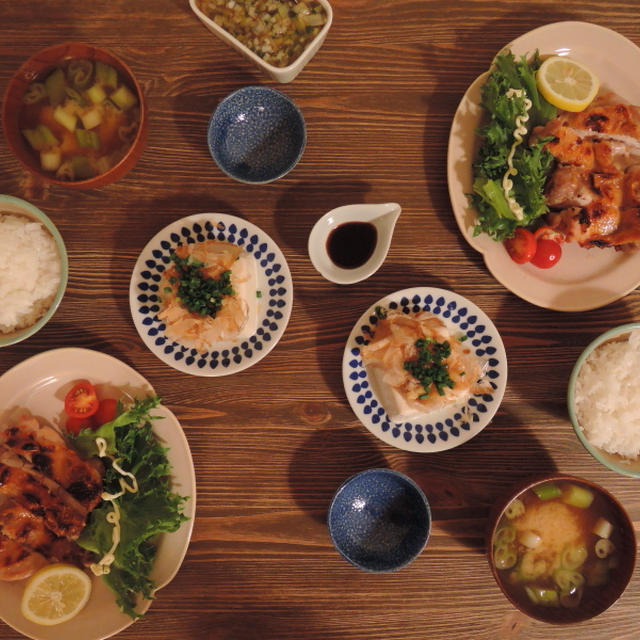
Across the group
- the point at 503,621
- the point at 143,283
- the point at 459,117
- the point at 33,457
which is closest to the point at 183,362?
the point at 143,283

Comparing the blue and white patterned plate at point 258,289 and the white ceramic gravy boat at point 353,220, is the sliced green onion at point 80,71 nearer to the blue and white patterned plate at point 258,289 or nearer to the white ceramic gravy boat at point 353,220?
the blue and white patterned plate at point 258,289

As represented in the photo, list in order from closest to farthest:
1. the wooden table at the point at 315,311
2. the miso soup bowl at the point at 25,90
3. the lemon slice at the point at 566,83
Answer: the miso soup bowl at the point at 25,90, the lemon slice at the point at 566,83, the wooden table at the point at 315,311

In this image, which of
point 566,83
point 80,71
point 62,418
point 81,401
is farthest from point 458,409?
point 80,71

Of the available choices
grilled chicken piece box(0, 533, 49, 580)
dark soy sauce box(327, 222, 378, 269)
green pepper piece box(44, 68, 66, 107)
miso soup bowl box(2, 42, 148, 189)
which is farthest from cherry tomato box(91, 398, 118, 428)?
green pepper piece box(44, 68, 66, 107)

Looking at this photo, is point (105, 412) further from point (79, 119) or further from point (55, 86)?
point (55, 86)

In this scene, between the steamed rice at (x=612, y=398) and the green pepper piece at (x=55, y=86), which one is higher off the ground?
the green pepper piece at (x=55, y=86)

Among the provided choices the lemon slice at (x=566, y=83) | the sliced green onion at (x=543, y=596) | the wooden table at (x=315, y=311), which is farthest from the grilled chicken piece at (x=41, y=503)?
the lemon slice at (x=566, y=83)

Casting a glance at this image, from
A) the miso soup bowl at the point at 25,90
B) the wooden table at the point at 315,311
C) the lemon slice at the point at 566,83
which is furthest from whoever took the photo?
the wooden table at the point at 315,311

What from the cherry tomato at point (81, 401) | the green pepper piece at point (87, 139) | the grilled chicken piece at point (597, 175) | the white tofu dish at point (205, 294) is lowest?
the cherry tomato at point (81, 401)
